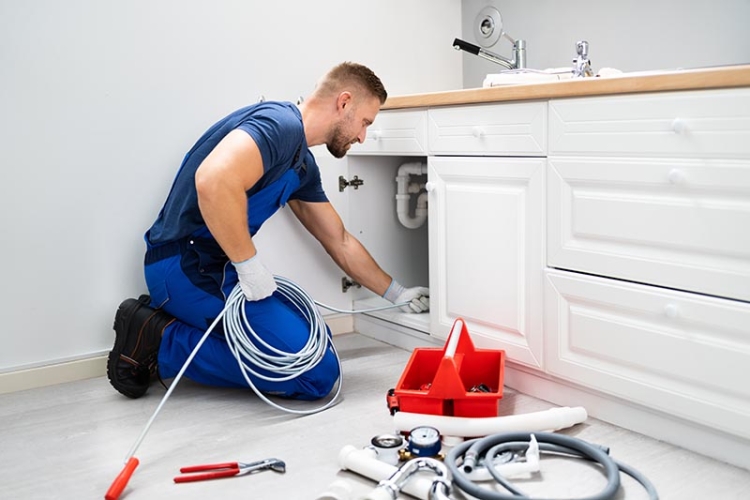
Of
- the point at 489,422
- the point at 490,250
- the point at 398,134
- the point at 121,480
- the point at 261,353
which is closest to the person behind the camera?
the point at 121,480

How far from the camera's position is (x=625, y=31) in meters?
2.96

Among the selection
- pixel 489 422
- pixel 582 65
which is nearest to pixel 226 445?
pixel 489 422

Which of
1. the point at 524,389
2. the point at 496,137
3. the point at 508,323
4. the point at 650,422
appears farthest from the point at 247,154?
the point at 650,422

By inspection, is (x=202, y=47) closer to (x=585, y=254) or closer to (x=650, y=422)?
(x=585, y=254)

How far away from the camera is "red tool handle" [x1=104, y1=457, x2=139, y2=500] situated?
6.03 feet

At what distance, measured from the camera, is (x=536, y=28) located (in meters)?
3.32

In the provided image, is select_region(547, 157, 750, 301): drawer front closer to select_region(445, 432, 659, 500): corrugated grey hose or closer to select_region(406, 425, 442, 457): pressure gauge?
select_region(445, 432, 659, 500): corrugated grey hose

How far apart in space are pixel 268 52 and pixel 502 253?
1281mm

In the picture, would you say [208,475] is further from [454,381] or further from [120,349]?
[120,349]

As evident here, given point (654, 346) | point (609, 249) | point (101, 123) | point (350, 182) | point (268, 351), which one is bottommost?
point (268, 351)

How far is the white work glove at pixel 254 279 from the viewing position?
242cm

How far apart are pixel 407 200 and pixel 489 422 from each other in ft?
4.61

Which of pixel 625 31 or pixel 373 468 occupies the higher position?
pixel 625 31

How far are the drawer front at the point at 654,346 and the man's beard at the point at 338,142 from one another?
2.79ft
